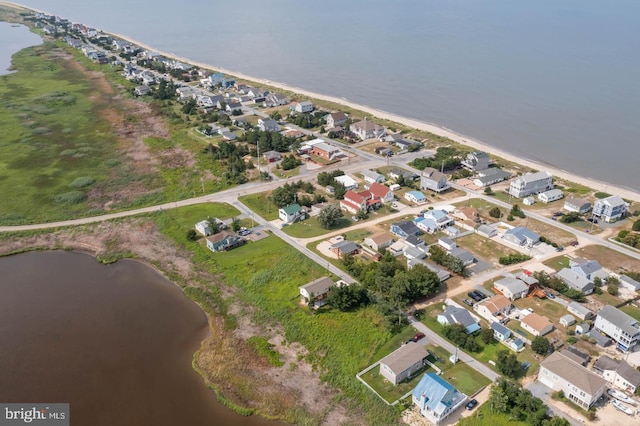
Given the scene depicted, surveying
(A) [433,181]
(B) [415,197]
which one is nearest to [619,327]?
(B) [415,197]

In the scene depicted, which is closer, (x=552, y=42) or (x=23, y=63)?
(x=23, y=63)

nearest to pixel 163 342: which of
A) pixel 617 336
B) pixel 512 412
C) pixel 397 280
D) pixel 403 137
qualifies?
pixel 397 280

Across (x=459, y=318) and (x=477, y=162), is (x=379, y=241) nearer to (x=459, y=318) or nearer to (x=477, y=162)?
(x=459, y=318)

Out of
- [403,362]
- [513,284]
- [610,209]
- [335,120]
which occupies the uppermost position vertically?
[610,209]

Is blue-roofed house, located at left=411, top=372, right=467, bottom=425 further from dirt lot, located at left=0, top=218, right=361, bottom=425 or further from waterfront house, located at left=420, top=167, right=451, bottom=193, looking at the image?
waterfront house, located at left=420, top=167, right=451, bottom=193

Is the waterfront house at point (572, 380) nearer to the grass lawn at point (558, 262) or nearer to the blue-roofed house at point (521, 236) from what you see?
the grass lawn at point (558, 262)

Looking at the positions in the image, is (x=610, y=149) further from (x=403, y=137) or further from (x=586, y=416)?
(x=586, y=416)

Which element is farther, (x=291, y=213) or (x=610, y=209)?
(x=291, y=213)
